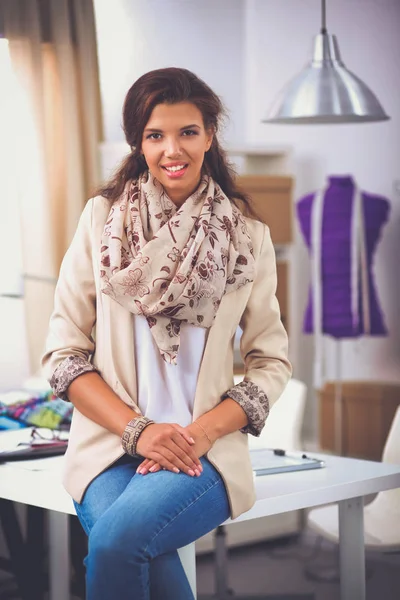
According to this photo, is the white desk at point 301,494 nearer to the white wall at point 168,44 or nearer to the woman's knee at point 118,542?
the woman's knee at point 118,542

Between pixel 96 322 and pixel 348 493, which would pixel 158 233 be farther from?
pixel 348 493

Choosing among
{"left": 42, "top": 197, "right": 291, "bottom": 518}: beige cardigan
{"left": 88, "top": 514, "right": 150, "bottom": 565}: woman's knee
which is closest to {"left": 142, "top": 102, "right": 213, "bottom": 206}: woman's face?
{"left": 42, "top": 197, "right": 291, "bottom": 518}: beige cardigan

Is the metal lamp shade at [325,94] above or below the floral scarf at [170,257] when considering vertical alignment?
above

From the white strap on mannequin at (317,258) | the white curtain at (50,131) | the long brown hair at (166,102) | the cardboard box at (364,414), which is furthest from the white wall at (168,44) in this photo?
the long brown hair at (166,102)

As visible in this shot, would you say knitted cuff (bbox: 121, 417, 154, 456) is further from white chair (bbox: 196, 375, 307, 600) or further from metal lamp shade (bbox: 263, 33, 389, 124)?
metal lamp shade (bbox: 263, 33, 389, 124)

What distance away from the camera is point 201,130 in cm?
171

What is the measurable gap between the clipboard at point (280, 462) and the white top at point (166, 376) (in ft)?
1.42

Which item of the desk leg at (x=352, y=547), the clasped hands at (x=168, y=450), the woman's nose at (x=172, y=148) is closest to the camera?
the clasped hands at (x=168, y=450)

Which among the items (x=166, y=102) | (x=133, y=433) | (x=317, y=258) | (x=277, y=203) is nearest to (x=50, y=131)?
(x=277, y=203)

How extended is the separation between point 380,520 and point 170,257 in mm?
1147

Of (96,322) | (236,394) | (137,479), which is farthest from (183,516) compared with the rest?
(96,322)

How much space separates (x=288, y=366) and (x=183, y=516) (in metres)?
0.41

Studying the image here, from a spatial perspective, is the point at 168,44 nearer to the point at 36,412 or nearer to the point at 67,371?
the point at 36,412

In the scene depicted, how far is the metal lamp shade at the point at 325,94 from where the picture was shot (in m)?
3.17
